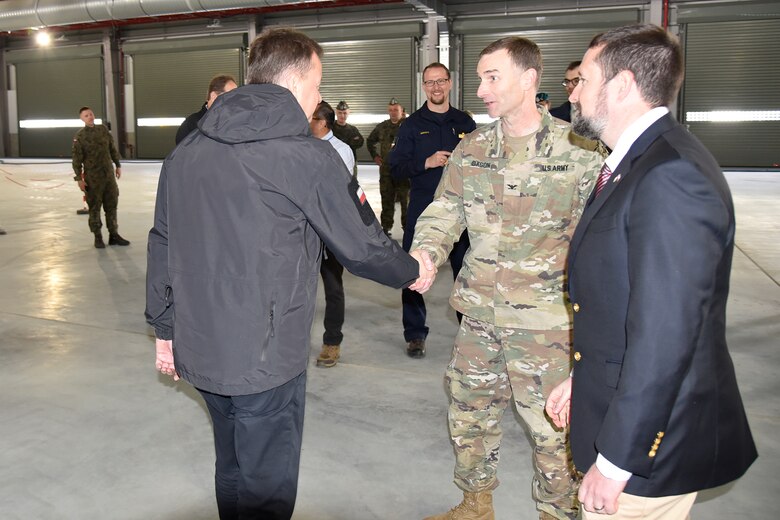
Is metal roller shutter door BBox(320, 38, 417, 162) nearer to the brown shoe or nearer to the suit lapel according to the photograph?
the brown shoe

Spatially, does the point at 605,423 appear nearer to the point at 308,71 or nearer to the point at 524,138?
the point at 308,71

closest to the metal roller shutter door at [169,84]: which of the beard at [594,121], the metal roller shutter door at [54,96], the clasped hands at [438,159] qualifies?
the metal roller shutter door at [54,96]

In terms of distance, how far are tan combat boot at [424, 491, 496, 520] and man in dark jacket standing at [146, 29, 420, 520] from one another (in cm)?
87

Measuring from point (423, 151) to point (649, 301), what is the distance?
3739 mm

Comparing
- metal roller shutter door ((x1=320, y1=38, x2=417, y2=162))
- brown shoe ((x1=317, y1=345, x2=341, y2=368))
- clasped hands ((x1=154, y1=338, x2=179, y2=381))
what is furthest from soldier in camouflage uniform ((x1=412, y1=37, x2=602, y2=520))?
metal roller shutter door ((x1=320, y1=38, x2=417, y2=162))

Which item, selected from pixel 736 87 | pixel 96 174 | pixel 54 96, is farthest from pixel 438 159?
pixel 54 96

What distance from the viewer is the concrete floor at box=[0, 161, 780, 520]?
3.12 meters

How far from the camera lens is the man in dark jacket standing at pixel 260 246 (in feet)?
6.61

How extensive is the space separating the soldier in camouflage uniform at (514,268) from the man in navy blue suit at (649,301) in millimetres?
900

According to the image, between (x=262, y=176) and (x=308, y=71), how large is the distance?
39 cm

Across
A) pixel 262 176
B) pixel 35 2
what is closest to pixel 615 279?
pixel 262 176

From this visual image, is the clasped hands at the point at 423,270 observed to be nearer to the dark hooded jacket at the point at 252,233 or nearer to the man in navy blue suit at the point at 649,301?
the dark hooded jacket at the point at 252,233

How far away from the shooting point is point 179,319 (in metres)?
2.18

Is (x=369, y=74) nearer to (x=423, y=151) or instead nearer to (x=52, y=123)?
(x=52, y=123)
